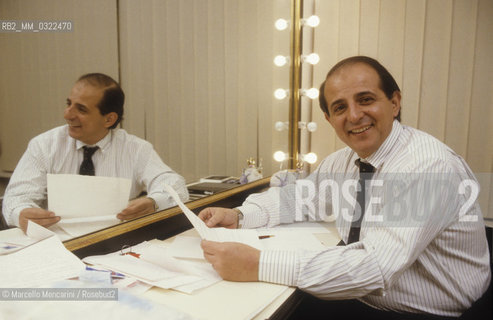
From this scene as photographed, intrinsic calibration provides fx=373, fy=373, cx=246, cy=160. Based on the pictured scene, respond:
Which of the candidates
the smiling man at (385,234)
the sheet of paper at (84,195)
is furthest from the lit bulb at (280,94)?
the sheet of paper at (84,195)

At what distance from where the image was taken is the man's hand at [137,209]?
120 cm

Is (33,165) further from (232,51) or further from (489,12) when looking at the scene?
(489,12)

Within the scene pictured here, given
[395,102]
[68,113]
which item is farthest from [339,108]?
[68,113]

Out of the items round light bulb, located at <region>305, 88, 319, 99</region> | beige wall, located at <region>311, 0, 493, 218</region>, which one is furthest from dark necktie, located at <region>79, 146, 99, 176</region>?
beige wall, located at <region>311, 0, 493, 218</region>

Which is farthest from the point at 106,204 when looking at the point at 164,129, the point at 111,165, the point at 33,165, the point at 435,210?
the point at 435,210

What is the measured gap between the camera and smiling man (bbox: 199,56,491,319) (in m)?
0.90

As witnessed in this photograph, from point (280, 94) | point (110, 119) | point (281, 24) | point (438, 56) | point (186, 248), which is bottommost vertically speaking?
point (186, 248)

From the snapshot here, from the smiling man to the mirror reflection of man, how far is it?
1.20 ft

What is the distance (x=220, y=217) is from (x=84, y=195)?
1.47 feet

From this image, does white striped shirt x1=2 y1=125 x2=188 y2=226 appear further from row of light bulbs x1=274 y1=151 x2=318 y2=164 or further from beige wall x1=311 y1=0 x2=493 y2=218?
beige wall x1=311 y1=0 x2=493 y2=218

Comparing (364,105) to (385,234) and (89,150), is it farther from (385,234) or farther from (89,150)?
(89,150)

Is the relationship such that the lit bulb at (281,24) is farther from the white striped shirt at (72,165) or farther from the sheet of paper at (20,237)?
the sheet of paper at (20,237)

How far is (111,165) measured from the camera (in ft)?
3.80

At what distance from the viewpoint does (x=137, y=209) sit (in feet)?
4.14
